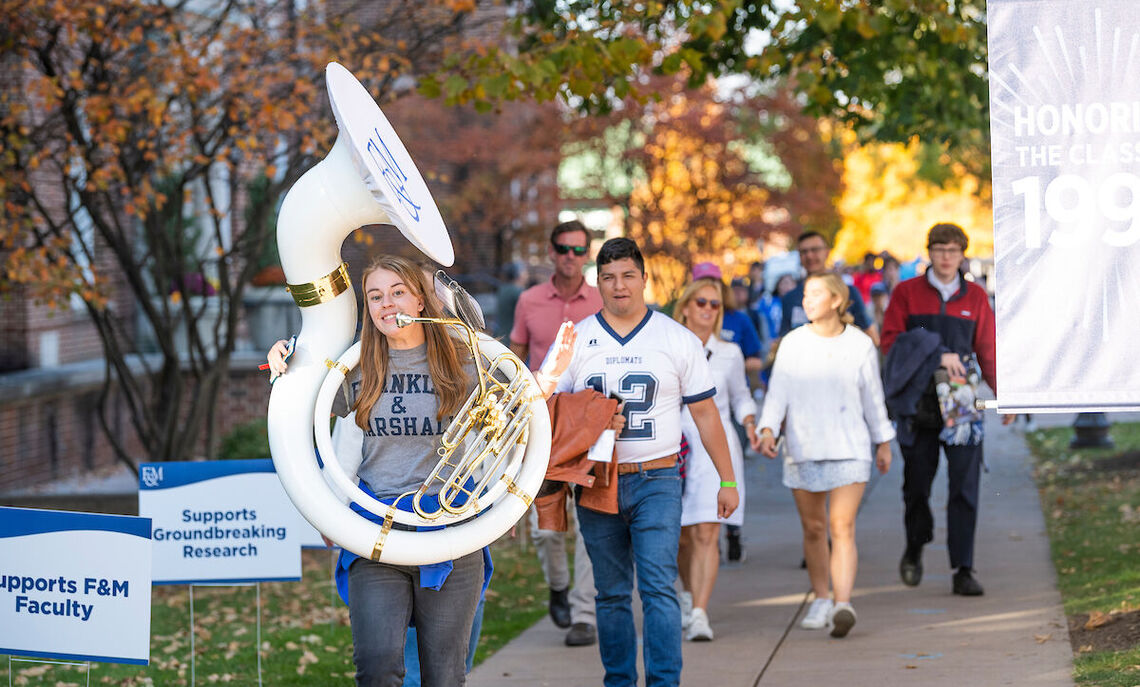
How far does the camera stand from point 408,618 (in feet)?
15.0

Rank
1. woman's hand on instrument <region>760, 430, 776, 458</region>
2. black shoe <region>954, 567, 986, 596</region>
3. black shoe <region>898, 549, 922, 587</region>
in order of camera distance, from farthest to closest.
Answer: black shoe <region>898, 549, 922, 587</region> < black shoe <region>954, 567, 986, 596</region> < woman's hand on instrument <region>760, 430, 776, 458</region>

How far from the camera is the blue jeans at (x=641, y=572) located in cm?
551

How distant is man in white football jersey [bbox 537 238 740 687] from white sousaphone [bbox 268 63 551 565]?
1.14 m

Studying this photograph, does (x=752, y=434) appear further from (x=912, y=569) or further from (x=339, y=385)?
(x=339, y=385)

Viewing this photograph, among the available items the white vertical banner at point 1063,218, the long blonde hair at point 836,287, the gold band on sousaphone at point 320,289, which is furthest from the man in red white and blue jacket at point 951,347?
the gold band on sousaphone at point 320,289

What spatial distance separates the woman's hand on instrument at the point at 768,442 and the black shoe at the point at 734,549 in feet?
7.70

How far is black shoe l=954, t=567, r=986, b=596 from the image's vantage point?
26.5 ft

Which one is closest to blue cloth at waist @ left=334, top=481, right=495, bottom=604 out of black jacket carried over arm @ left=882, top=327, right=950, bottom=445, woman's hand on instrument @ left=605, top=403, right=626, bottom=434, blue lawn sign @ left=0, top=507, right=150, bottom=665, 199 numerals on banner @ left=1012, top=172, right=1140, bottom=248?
blue lawn sign @ left=0, top=507, right=150, bottom=665

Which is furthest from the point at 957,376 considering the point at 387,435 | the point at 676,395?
the point at 387,435

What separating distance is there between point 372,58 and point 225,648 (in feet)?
14.9

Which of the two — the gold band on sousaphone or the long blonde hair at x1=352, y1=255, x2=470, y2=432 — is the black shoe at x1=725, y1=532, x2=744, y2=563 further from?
the gold band on sousaphone

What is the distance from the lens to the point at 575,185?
22.8 m

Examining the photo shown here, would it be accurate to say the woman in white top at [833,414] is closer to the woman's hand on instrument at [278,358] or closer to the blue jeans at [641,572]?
the blue jeans at [641,572]

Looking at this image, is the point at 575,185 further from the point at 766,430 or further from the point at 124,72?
the point at 766,430
